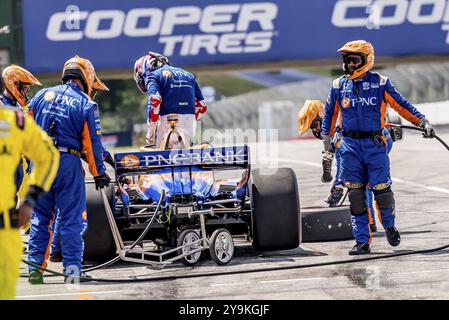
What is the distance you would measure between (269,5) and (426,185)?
15754 mm

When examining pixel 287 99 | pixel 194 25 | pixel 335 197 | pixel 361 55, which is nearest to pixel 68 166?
pixel 361 55

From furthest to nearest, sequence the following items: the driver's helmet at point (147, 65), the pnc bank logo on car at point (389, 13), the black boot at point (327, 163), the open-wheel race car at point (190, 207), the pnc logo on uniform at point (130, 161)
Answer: the pnc bank logo on car at point (389, 13) < the driver's helmet at point (147, 65) < the black boot at point (327, 163) < the pnc logo on uniform at point (130, 161) < the open-wheel race car at point (190, 207)

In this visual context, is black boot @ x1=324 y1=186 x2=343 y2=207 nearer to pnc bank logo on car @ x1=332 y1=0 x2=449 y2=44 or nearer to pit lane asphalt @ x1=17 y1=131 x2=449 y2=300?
pit lane asphalt @ x1=17 y1=131 x2=449 y2=300

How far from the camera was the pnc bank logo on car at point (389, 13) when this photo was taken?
3139cm

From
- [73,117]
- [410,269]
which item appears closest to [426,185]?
[410,269]

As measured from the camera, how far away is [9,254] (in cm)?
555

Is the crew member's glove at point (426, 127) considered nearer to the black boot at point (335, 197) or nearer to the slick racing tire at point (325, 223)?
the slick racing tire at point (325, 223)

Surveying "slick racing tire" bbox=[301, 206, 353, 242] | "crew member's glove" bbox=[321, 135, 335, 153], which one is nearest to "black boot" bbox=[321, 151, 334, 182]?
"crew member's glove" bbox=[321, 135, 335, 153]

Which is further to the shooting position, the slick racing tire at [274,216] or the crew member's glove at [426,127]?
the crew member's glove at [426,127]

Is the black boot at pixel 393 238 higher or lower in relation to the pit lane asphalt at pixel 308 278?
A: higher

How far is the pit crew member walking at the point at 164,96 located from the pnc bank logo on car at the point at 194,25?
20.1 metres

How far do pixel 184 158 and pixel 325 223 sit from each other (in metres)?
1.90

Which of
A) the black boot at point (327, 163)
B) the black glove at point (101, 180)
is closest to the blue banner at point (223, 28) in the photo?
the black boot at point (327, 163)
